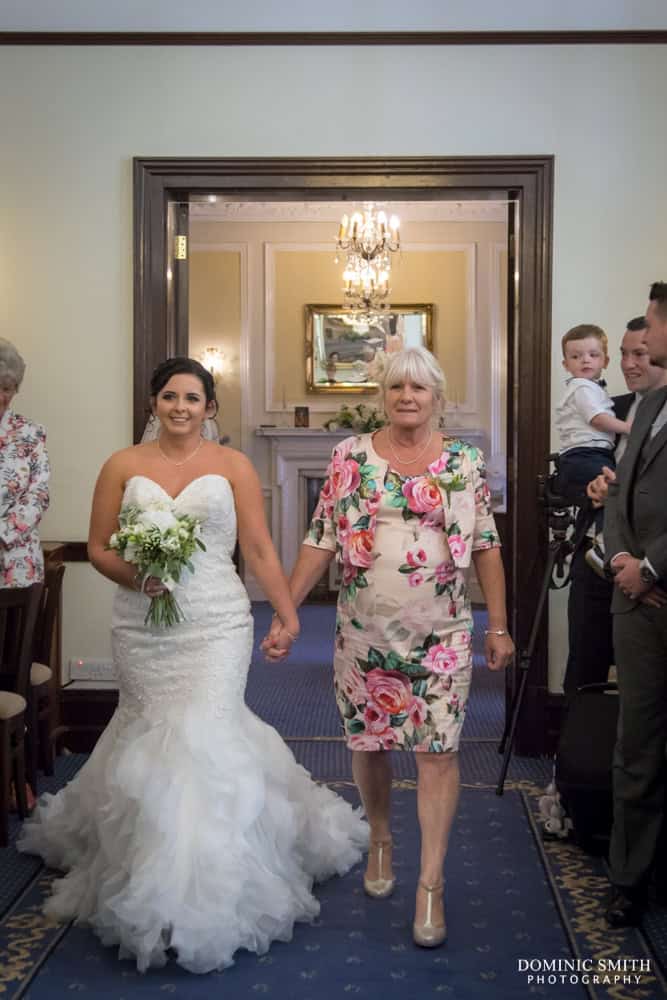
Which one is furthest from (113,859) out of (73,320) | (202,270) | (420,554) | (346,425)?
(202,270)

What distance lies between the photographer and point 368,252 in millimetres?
10086

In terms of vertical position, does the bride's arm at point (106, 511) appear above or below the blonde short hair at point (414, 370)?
below

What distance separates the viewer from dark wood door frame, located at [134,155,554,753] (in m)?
5.55

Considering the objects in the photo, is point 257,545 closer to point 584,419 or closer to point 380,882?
point 380,882

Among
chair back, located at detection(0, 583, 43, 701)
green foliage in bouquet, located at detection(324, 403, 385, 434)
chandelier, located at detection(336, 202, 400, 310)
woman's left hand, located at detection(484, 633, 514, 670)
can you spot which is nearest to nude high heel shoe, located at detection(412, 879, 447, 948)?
woman's left hand, located at detection(484, 633, 514, 670)

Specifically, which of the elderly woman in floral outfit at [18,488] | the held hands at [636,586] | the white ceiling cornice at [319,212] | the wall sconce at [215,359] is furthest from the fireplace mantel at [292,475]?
the held hands at [636,586]

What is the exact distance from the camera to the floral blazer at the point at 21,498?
15.7ft

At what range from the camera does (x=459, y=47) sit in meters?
5.54

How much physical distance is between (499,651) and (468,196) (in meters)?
2.94

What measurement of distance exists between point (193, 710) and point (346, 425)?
7.90m

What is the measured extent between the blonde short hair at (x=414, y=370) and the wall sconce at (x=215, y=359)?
8.20 meters

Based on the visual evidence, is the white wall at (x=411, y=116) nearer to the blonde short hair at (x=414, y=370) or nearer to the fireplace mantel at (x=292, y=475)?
the blonde short hair at (x=414, y=370)

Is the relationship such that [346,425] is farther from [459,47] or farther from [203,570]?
[203,570]

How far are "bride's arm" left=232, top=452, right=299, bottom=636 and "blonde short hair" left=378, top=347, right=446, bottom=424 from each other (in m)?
0.58
